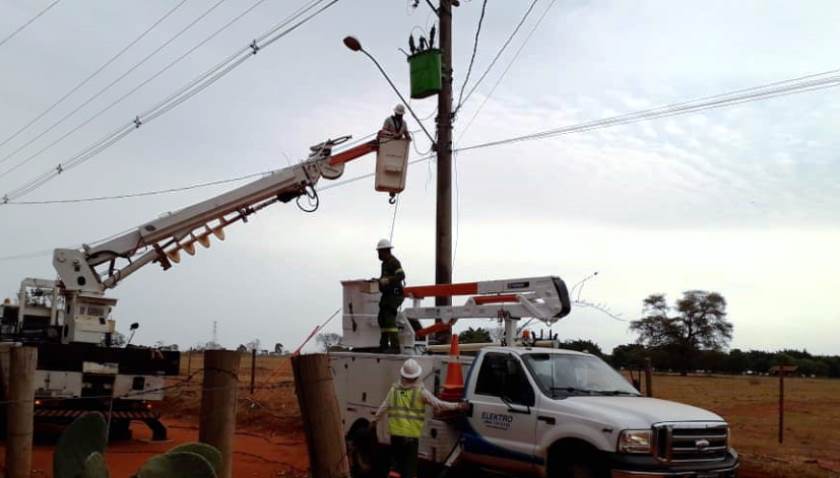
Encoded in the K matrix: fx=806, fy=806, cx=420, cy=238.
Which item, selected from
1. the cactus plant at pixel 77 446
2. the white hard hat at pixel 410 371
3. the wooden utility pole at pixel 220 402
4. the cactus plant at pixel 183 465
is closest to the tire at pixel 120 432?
the white hard hat at pixel 410 371

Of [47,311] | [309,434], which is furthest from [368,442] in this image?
[47,311]

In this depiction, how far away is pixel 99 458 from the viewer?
143 inches

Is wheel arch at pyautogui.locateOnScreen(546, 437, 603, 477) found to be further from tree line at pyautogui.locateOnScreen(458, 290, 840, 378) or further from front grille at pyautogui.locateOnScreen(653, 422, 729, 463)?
tree line at pyautogui.locateOnScreen(458, 290, 840, 378)

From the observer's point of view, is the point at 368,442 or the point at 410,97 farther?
the point at 410,97

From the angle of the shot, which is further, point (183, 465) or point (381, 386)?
point (381, 386)

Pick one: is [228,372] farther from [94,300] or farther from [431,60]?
[94,300]

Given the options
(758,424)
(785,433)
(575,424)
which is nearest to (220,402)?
(575,424)

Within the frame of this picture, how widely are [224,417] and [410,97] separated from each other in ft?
34.2

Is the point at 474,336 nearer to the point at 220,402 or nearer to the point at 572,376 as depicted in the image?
the point at 572,376

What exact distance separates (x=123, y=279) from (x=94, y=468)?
41.5 feet

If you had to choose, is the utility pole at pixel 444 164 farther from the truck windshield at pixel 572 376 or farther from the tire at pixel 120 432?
the tire at pixel 120 432

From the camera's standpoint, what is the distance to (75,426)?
400 cm

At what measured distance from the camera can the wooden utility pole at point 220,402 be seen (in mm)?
4855

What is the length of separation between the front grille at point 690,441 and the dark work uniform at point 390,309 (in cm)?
479
